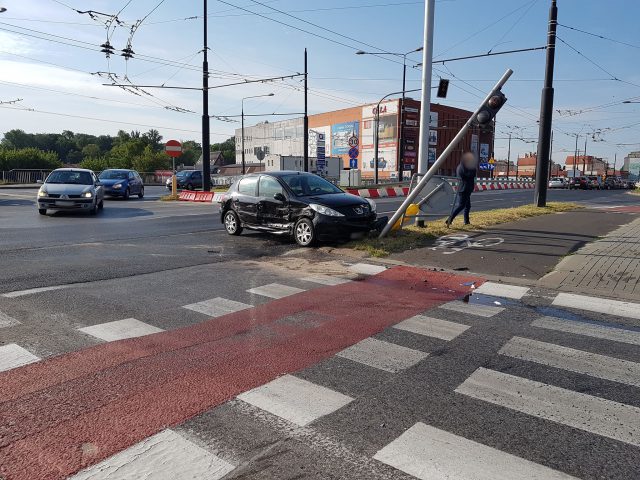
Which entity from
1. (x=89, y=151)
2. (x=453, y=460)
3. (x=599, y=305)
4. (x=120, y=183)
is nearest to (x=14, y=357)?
(x=453, y=460)

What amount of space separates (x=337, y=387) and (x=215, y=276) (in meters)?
4.40

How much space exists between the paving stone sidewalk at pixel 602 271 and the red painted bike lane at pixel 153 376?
248cm

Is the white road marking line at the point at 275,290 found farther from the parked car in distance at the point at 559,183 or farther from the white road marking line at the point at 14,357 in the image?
the parked car in distance at the point at 559,183

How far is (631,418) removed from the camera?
334cm

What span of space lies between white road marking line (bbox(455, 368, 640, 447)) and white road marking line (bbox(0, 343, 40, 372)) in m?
3.59

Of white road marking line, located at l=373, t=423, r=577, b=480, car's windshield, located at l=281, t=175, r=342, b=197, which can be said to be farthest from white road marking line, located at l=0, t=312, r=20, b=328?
car's windshield, located at l=281, t=175, r=342, b=197

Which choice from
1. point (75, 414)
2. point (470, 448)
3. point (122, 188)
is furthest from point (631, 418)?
point (122, 188)

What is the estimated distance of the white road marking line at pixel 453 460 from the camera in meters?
2.69

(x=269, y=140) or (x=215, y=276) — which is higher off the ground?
(x=269, y=140)

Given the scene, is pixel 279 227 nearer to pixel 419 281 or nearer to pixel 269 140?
pixel 419 281

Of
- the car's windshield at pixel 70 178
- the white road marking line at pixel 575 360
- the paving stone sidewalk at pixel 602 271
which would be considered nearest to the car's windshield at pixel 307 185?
the paving stone sidewalk at pixel 602 271

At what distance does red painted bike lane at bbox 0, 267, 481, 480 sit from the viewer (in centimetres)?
296

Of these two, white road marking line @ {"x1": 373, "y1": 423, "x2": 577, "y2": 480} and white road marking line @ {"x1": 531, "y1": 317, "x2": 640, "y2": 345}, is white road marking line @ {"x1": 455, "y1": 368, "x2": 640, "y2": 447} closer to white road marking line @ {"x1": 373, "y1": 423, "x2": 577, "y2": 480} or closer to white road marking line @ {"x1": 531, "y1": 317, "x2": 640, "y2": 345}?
white road marking line @ {"x1": 373, "y1": 423, "x2": 577, "y2": 480}

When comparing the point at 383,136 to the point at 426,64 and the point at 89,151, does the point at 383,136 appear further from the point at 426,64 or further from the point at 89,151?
the point at 89,151
